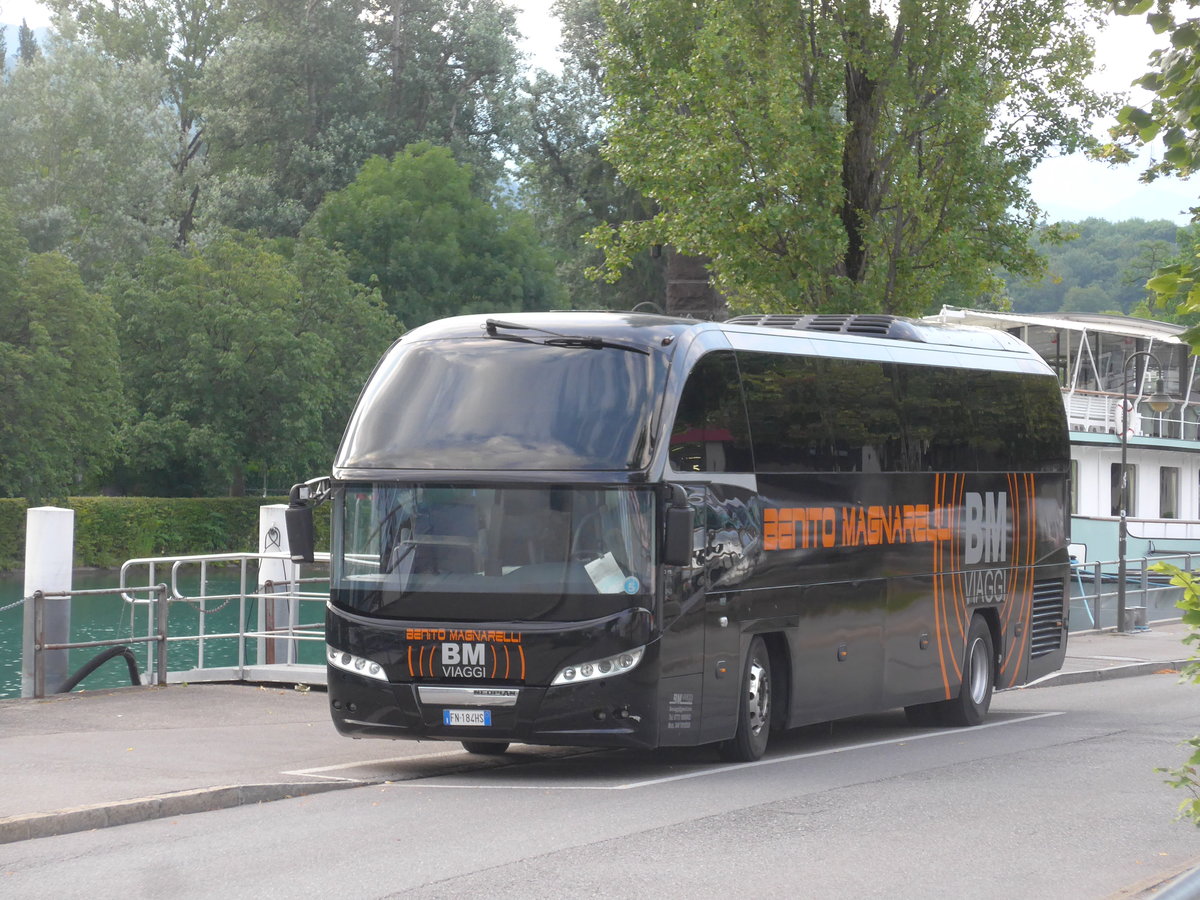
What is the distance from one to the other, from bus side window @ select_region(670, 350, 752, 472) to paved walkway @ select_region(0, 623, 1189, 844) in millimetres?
2983

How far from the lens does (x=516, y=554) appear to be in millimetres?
12500

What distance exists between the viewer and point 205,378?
61750 millimetres

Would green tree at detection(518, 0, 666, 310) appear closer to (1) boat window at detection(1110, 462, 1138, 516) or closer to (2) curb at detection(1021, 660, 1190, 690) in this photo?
(1) boat window at detection(1110, 462, 1138, 516)

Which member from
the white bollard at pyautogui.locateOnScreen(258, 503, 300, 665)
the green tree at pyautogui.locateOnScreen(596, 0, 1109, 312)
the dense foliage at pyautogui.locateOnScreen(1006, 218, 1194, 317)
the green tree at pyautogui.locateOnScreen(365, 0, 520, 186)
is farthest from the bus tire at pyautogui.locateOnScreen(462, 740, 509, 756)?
the dense foliage at pyautogui.locateOnScreen(1006, 218, 1194, 317)

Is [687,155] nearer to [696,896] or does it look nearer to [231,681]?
[231,681]

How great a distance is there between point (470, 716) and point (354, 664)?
3.31 feet

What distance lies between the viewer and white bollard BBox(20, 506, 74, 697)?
16547mm

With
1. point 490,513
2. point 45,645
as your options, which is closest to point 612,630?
point 490,513

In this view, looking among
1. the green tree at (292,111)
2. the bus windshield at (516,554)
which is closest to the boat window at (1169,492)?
the green tree at (292,111)

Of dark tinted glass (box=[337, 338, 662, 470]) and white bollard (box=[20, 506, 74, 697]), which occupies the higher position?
dark tinted glass (box=[337, 338, 662, 470])

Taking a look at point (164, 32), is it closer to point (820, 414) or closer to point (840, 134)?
point (840, 134)

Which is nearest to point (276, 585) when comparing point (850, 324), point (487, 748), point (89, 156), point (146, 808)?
point (487, 748)

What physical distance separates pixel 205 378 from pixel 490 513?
167ft

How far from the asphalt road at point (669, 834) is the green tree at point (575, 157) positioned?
4261cm
